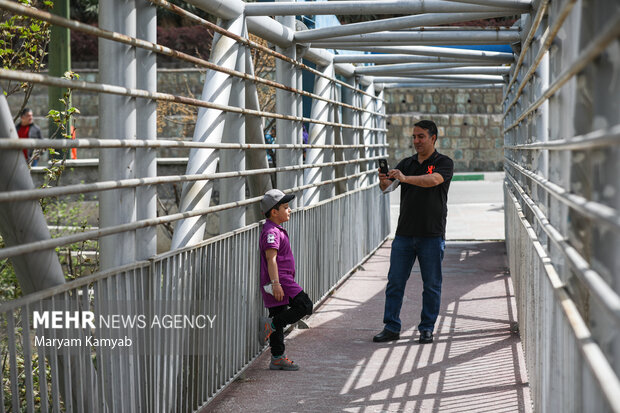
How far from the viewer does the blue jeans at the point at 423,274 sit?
720 cm

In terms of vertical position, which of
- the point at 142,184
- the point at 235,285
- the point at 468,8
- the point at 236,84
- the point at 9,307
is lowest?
the point at 235,285

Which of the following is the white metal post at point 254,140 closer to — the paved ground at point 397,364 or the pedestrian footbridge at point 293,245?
the pedestrian footbridge at point 293,245

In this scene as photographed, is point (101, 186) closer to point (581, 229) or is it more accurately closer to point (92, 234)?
point (92, 234)

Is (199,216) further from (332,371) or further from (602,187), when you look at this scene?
(602,187)

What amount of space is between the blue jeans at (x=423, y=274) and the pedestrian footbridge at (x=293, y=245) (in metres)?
0.24

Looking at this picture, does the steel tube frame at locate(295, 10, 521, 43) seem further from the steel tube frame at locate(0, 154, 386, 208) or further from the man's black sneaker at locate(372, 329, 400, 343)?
the man's black sneaker at locate(372, 329, 400, 343)

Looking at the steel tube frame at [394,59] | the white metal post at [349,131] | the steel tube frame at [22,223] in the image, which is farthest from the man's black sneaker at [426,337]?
the white metal post at [349,131]

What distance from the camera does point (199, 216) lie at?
5.37 m

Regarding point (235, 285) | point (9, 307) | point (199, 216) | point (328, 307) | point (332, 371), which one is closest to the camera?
point (9, 307)

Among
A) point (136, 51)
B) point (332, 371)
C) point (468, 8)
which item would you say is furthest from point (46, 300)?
point (468, 8)

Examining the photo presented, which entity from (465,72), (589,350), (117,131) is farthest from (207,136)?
(465,72)

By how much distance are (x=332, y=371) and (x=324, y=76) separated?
4390 mm

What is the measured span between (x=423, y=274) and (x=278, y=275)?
69.5 inches

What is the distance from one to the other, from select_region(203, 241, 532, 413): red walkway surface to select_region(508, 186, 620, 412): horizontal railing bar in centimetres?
233
